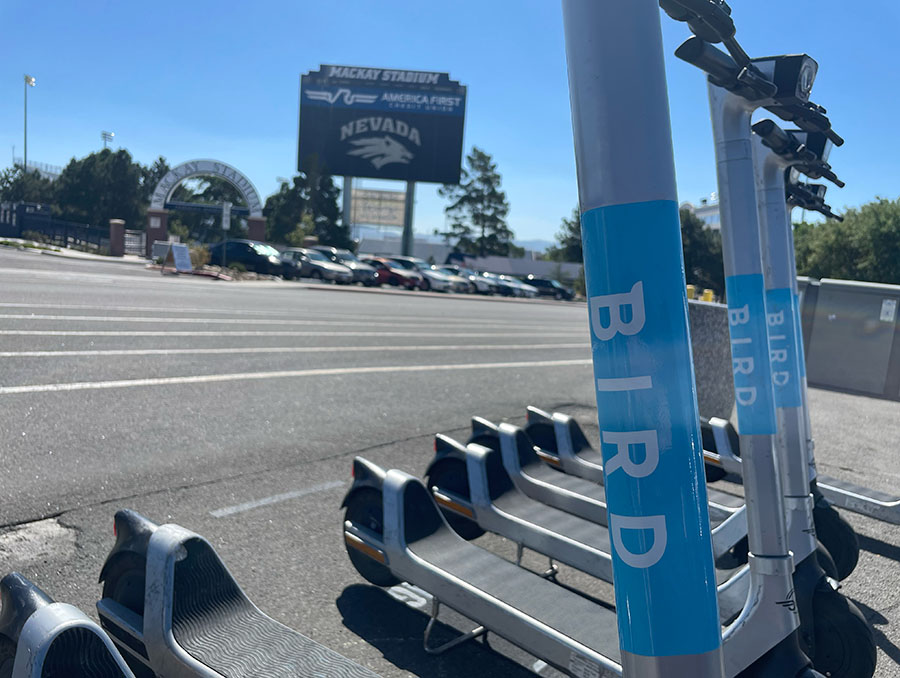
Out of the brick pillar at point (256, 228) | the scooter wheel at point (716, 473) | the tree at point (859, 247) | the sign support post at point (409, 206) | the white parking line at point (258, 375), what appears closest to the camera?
the scooter wheel at point (716, 473)

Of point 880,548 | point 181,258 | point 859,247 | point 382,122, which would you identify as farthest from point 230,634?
point 382,122

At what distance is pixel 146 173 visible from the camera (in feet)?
290

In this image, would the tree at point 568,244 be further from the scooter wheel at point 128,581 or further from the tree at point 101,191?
the scooter wheel at point 128,581

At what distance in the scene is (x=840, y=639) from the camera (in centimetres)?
293

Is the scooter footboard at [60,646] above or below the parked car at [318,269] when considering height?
below

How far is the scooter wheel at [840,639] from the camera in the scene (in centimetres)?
287

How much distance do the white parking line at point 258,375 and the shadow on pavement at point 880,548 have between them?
5987mm

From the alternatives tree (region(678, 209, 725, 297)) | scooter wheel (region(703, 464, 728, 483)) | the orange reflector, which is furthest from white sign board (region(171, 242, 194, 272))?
the orange reflector

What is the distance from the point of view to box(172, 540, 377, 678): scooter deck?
2578mm

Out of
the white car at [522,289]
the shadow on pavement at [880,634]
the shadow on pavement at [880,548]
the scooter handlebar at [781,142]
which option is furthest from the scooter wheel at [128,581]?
the white car at [522,289]

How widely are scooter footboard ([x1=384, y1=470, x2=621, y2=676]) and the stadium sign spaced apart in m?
54.5

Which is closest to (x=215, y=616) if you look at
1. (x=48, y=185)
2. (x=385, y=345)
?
(x=385, y=345)

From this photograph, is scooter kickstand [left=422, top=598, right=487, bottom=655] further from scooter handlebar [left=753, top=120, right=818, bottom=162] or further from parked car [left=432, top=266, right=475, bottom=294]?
parked car [left=432, top=266, right=475, bottom=294]

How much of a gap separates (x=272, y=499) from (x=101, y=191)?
79.8 meters
